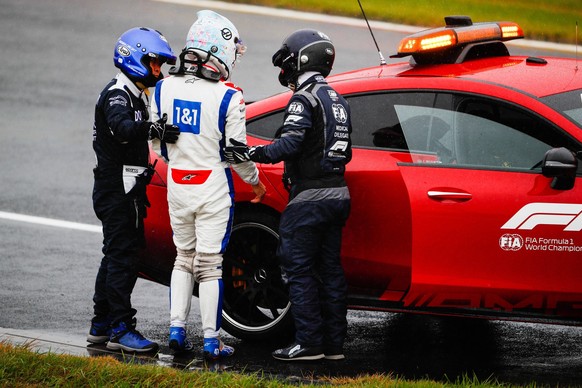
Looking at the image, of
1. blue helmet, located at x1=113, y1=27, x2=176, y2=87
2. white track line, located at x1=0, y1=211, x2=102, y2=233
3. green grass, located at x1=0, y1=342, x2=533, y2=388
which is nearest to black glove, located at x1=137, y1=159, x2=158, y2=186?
blue helmet, located at x1=113, y1=27, x2=176, y2=87

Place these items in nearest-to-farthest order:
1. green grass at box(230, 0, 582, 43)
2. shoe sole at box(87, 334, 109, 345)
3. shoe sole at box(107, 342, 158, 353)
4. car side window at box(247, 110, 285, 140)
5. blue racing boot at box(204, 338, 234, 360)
Result: blue racing boot at box(204, 338, 234, 360) < shoe sole at box(107, 342, 158, 353) < shoe sole at box(87, 334, 109, 345) < car side window at box(247, 110, 285, 140) < green grass at box(230, 0, 582, 43)

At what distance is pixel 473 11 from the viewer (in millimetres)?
17328

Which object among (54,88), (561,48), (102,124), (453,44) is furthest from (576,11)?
(102,124)

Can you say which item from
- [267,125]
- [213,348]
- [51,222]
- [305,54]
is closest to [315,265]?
[213,348]

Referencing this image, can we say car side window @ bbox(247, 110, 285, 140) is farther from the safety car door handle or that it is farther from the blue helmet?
the safety car door handle

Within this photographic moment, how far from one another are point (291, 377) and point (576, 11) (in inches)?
506

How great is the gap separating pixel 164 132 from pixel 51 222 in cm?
395

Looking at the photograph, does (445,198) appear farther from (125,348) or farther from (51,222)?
(51,222)

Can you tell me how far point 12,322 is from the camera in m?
7.66

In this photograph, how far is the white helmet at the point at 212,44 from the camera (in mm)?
6617

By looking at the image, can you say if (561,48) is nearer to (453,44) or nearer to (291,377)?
(453,44)

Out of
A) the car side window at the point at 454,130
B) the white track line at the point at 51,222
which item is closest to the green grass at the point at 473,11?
the white track line at the point at 51,222

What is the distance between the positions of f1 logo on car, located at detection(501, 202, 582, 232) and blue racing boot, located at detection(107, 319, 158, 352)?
88.9 inches

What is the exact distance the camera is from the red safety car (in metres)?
6.38
